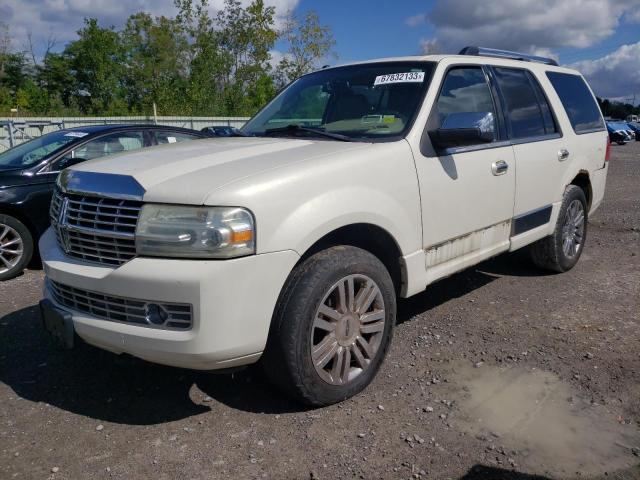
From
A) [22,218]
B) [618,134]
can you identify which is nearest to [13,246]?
[22,218]

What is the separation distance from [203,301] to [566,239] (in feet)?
13.2

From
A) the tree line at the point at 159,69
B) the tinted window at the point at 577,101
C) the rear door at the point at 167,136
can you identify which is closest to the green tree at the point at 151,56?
the tree line at the point at 159,69

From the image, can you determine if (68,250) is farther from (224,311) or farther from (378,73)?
(378,73)

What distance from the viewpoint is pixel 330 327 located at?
286 centimetres

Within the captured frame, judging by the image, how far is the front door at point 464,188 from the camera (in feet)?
11.1

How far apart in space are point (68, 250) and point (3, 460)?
1046 millimetres

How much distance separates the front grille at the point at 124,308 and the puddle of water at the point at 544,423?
153 cm

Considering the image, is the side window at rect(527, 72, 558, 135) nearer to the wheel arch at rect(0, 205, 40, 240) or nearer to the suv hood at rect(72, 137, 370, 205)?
the suv hood at rect(72, 137, 370, 205)

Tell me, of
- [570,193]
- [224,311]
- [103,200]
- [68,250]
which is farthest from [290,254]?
[570,193]

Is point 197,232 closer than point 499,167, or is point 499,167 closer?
point 197,232

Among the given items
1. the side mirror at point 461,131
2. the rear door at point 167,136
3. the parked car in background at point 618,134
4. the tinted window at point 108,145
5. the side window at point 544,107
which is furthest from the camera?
the parked car in background at point 618,134

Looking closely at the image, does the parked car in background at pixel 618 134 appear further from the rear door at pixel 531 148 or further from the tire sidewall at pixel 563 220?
the rear door at pixel 531 148

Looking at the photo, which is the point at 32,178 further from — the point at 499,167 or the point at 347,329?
the point at 499,167

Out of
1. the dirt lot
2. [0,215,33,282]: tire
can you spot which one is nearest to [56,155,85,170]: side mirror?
[0,215,33,282]: tire
